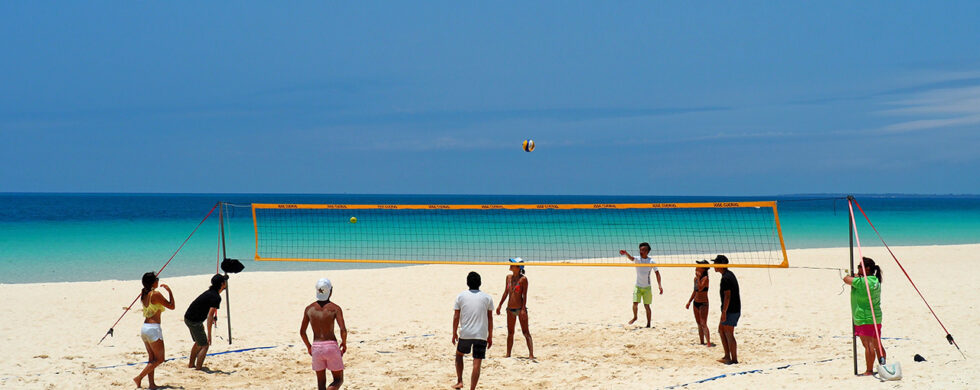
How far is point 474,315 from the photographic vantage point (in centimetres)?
694

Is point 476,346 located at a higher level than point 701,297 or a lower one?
lower

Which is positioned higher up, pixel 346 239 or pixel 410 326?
pixel 346 239

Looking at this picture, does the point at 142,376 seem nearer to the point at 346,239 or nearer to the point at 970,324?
the point at 970,324

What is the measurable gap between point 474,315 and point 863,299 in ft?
11.6

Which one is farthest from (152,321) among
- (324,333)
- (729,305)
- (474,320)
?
(729,305)

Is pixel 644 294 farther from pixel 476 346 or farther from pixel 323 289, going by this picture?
pixel 323 289

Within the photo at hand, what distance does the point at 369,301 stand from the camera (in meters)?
13.2

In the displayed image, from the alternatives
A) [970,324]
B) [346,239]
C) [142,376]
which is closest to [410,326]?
[142,376]

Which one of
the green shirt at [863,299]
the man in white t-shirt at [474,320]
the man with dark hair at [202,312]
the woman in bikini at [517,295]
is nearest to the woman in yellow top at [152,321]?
the man with dark hair at [202,312]

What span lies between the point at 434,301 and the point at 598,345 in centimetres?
445

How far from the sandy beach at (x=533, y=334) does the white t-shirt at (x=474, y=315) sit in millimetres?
939

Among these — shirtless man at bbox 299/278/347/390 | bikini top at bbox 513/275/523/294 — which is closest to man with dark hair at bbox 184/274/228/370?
shirtless man at bbox 299/278/347/390

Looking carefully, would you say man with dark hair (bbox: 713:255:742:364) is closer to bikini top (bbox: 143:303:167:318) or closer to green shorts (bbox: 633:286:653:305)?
green shorts (bbox: 633:286:653:305)

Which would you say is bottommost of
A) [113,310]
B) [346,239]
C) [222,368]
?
[222,368]
